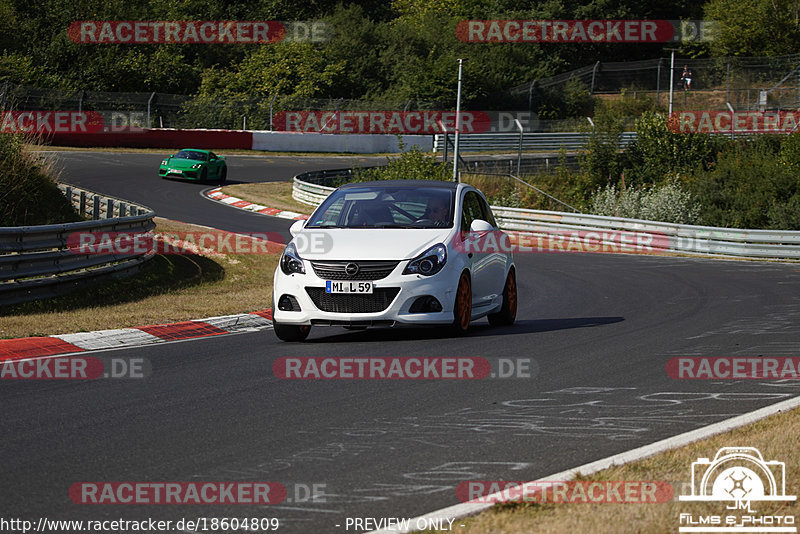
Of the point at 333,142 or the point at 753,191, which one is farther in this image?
the point at 333,142

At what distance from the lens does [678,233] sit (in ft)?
95.0

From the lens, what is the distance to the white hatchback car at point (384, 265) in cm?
1033

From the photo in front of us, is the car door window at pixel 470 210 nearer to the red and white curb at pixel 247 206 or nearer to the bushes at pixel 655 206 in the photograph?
the red and white curb at pixel 247 206

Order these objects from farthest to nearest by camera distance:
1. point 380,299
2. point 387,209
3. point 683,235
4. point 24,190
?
1. point 683,235
2. point 24,190
3. point 387,209
4. point 380,299

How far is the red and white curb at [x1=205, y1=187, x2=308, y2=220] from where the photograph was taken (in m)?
34.6

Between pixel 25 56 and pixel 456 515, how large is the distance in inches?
2740

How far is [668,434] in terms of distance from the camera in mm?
6691

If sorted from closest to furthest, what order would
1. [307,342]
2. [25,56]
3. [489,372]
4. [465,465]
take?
[465,465] < [489,372] < [307,342] < [25,56]

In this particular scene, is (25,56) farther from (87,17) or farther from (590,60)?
(590,60)

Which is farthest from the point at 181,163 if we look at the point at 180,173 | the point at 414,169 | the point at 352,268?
the point at 352,268

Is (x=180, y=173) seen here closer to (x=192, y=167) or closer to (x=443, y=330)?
(x=192, y=167)

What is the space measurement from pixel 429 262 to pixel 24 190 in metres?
11.2

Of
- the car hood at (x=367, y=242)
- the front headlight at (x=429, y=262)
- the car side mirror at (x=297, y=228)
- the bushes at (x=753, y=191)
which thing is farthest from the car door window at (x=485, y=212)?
the bushes at (x=753, y=191)

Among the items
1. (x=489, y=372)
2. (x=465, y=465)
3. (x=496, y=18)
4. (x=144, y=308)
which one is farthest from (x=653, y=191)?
(x=496, y=18)
